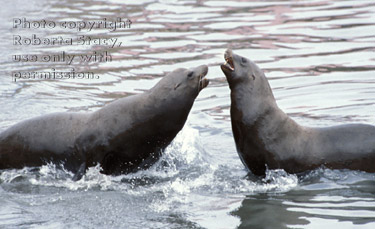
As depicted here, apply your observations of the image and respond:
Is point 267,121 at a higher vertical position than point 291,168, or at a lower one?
higher

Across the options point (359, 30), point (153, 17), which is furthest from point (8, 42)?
point (359, 30)

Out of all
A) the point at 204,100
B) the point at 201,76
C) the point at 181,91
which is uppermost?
the point at 201,76

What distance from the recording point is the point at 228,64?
821cm

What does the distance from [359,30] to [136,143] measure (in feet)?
29.9

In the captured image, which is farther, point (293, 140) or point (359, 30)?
point (359, 30)

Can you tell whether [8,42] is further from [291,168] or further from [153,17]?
[291,168]

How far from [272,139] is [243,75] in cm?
79

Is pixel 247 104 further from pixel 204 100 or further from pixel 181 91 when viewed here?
pixel 204 100

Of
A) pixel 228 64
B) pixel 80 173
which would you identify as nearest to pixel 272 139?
pixel 228 64

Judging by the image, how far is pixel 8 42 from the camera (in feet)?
54.7

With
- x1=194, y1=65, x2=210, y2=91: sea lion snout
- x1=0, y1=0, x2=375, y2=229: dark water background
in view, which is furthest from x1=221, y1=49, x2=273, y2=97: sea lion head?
x1=0, y1=0, x2=375, y2=229: dark water background

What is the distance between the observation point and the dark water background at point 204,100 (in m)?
7.23

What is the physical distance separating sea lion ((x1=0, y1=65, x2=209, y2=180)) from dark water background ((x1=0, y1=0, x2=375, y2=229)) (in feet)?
0.62

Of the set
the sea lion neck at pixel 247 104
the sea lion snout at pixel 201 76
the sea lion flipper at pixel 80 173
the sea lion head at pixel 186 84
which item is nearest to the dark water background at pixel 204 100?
the sea lion flipper at pixel 80 173
